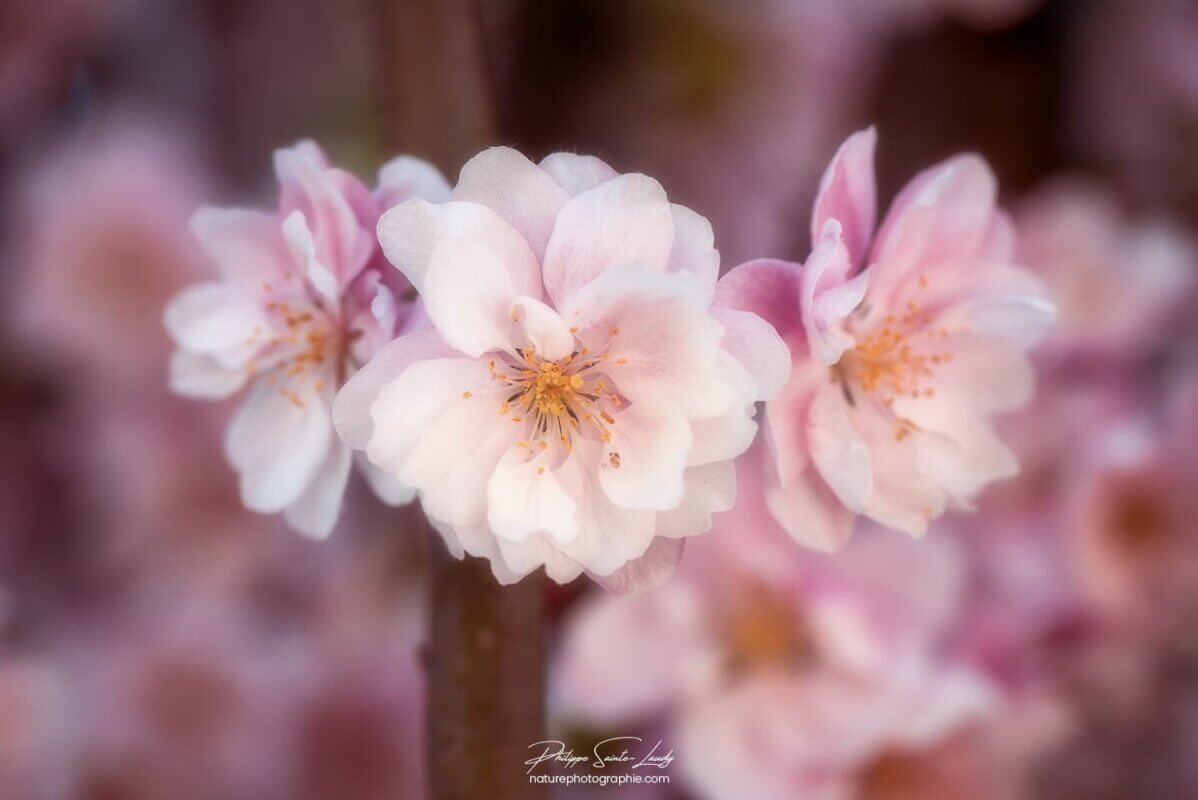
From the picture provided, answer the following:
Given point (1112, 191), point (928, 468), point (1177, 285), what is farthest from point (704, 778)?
point (1112, 191)

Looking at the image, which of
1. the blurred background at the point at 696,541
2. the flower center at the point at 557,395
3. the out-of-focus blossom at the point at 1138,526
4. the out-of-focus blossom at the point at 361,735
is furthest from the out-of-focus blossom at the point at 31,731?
the out-of-focus blossom at the point at 1138,526

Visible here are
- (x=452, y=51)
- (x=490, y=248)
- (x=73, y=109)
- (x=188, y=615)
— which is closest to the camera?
(x=490, y=248)

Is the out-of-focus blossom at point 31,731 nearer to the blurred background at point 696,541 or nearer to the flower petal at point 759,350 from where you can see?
the blurred background at point 696,541

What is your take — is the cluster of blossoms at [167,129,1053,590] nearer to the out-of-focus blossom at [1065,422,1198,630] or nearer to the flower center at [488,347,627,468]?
the flower center at [488,347,627,468]

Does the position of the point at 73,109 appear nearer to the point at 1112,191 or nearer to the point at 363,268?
the point at 363,268

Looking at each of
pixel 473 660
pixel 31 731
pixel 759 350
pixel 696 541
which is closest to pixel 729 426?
pixel 759 350

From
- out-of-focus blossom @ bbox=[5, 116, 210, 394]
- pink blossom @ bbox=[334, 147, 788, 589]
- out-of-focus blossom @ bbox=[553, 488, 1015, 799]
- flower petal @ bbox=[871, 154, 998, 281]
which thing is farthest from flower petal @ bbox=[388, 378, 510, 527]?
out-of-focus blossom @ bbox=[5, 116, 210, 394]
